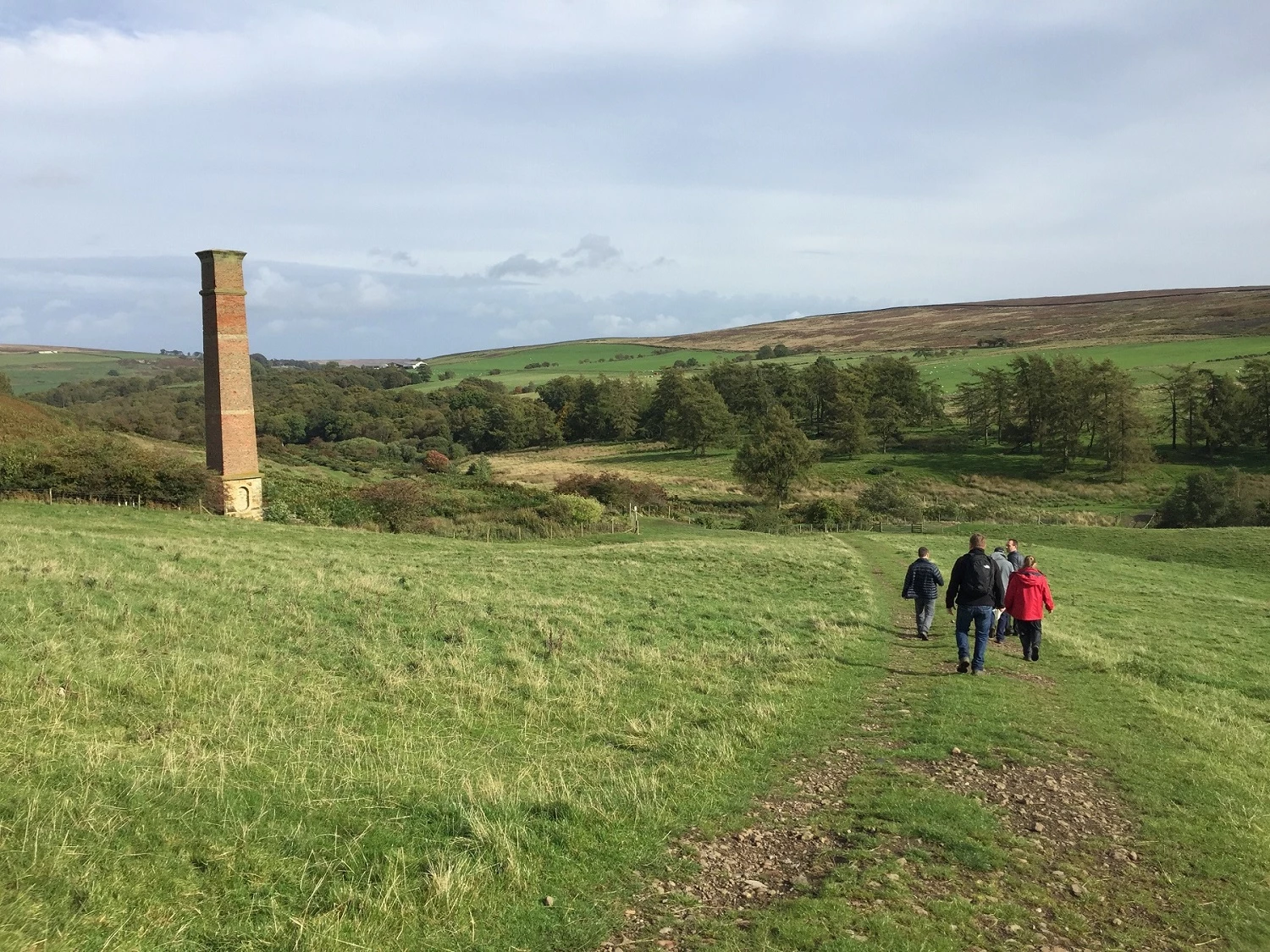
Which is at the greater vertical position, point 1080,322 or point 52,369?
point 1080,322

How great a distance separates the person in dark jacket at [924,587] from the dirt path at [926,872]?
695cm

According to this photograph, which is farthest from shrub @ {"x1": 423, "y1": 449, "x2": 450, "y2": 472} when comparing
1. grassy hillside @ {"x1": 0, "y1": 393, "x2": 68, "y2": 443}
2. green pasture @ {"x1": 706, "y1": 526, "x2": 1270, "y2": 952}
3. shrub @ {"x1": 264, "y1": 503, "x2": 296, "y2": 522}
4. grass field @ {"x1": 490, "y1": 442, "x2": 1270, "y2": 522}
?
green pasture @ {"x1": 706, "y1": 526, "x2": 1270, "y2": 952}

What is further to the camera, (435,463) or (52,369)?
(52,369)

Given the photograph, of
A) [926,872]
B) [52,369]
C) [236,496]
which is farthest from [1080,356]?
[52,369]

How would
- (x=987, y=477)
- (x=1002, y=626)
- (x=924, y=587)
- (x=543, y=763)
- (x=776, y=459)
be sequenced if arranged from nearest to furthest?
(x=543, y=763) → (x=924, y=587) → (x=1002, y=626) → (x=776, y=459) → (x=987, y=477)

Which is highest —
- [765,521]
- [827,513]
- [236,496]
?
[236,496]

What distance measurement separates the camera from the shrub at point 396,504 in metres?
44.5

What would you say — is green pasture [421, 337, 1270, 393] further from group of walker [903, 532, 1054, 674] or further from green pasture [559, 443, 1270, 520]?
group of walker [903, 532, 1054, 674]

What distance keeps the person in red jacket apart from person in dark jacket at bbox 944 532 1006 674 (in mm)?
1016

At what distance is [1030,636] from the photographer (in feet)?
46.3

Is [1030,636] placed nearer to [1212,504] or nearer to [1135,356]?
[1212,504]

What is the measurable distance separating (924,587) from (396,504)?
3570 cm

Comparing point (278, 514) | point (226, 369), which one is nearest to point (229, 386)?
point (226, 369)

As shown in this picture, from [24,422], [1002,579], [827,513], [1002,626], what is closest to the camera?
[1002,579]
